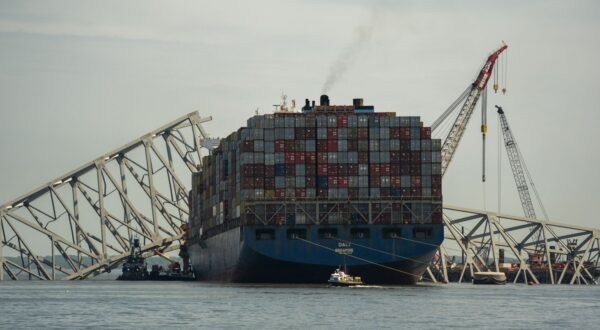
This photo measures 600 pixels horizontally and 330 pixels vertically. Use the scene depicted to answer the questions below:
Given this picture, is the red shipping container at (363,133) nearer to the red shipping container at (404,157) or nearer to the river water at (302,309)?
the red shipping container at (404,157)

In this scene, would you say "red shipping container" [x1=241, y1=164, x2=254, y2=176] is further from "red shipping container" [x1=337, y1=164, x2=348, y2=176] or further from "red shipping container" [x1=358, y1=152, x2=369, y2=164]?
"red shipping container" [x1=358, y1=152, x2=369, y2=164]

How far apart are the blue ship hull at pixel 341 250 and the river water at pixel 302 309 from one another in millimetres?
4989

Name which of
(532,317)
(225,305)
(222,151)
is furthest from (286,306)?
(222,151)

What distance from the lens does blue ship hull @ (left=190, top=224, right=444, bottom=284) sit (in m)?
161

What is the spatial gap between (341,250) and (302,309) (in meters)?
43.5

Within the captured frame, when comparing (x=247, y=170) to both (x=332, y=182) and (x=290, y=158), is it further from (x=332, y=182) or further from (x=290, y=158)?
(x=332, y=182)

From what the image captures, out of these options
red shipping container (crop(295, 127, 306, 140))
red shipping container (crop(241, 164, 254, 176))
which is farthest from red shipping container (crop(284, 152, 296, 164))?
red shipping container (crop(241, 164, 254, 176))

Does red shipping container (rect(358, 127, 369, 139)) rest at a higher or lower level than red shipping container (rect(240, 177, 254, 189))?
higher

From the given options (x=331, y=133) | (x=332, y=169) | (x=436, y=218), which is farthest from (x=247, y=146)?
(x=436, y=218)

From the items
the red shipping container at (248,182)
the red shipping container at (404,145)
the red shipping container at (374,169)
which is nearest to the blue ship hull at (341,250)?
the red shipping container at (248,182)

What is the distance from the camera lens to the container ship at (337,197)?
161500 mm

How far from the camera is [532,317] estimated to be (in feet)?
373

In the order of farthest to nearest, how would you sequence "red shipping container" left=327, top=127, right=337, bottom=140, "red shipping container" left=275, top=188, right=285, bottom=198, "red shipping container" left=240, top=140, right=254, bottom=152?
"red shipping container" left=240, top=140, right=254, bottom=152
"red shipping container" left=327, top=127, right=337, bottom=140
"red shipping container" left=275, top=188, right=285, bottom=198

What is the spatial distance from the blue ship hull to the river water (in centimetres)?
499
